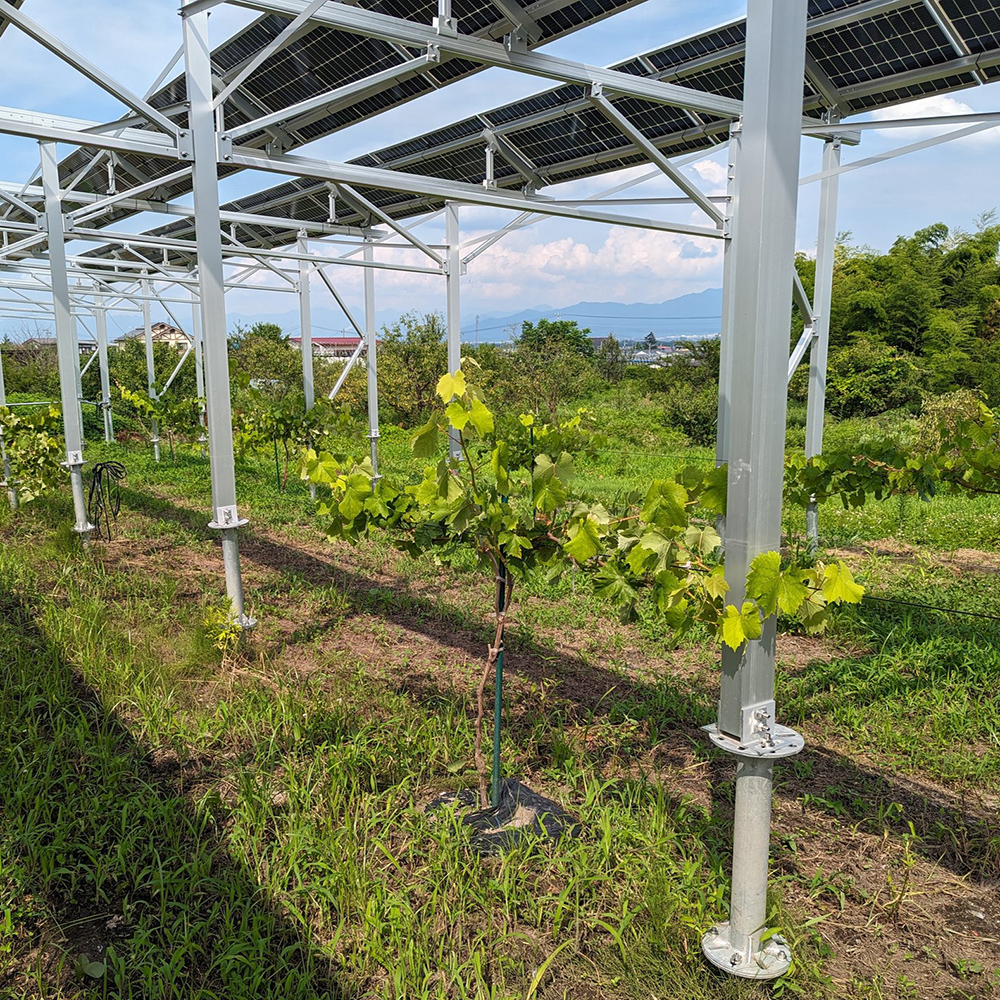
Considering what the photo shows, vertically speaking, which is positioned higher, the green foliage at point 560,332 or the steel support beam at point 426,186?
the green foliage at point 560,332

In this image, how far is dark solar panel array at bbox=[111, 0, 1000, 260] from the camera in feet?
16.2

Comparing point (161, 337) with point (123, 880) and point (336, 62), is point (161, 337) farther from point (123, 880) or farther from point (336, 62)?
point (123, 880)

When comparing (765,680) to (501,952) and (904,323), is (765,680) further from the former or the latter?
(904,323)

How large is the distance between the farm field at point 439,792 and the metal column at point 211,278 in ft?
2.23

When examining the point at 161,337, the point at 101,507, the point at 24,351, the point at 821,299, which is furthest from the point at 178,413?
the point at 161,337

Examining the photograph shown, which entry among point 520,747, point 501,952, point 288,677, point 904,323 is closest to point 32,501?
point 288,677

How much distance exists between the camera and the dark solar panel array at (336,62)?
439cm

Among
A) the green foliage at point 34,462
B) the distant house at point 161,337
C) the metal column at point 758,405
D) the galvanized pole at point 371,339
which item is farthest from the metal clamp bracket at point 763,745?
the distant house at point 161,337

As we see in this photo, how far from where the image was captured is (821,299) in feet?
19.9

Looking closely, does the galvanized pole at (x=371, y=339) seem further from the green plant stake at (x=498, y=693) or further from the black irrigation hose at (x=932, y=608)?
the green plant stake at (x=498, y=693)

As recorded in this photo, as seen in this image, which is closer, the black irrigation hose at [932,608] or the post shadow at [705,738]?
the post shadow at [705,738]

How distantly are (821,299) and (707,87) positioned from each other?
1.80m

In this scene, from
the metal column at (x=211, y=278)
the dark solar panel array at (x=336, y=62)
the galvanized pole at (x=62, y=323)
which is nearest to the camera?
the metal column at (x=211, y=278)

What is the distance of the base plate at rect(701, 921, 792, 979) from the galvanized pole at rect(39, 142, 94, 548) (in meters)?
6.06
